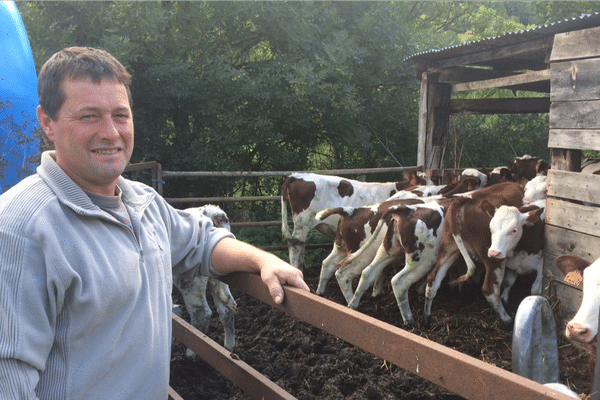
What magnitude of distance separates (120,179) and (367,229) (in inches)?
174

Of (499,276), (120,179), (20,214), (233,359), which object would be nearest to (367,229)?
(499,276)

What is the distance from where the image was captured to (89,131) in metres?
1.45

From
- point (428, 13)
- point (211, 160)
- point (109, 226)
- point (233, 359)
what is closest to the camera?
point (109, 226)

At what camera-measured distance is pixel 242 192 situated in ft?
33.5

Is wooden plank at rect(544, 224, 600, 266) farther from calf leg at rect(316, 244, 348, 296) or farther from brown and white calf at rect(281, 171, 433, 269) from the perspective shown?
brown and white calf at rect(281, 171, 433, 269)

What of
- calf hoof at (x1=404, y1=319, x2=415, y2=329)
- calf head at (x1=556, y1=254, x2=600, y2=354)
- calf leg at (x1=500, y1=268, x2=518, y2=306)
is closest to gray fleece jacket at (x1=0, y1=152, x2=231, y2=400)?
calf head at (x1=556, y1=254, x2=600, y2=354)

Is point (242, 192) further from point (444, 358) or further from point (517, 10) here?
point (517, 10)

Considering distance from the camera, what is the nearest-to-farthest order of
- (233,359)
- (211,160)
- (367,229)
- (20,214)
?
(20,214)
(233,359)
(367,229)
(211,160)

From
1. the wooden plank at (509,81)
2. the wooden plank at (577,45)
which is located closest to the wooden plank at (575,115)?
the wooden plank at (577,45)

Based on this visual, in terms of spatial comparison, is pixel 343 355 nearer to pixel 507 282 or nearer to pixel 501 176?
pixel 507 282

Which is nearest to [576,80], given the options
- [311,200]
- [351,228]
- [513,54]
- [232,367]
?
[513,54]

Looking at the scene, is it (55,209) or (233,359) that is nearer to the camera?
(55,209)

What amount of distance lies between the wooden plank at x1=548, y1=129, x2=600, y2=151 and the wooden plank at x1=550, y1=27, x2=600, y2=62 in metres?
0.64

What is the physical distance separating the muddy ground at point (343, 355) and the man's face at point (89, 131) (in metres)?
2.47
